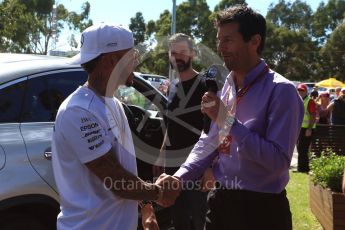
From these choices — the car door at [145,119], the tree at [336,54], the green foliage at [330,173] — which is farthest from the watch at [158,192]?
the tree at [336,54]

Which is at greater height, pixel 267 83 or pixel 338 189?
pixel 267 83

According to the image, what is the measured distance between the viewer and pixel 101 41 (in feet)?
7.49

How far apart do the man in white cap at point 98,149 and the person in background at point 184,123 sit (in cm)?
190

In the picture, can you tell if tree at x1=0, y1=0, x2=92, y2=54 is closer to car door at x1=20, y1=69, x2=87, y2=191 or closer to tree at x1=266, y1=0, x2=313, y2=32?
car door at x1=20, y1=69, x2=87, y2=191

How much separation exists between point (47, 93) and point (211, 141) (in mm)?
1522

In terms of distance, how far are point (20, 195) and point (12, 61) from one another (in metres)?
1.10

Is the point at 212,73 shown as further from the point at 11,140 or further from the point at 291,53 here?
the point at 291,53

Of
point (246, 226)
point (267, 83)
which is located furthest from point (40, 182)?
point (267, 83)

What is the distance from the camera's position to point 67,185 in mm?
2242

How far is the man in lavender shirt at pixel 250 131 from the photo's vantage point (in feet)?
7.68

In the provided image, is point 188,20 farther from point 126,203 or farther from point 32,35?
point 126,203

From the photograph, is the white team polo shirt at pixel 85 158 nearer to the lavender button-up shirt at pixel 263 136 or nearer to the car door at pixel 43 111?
the lavender button-up shirt at pixel 263 136

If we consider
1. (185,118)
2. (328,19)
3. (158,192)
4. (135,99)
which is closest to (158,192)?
(158,192)

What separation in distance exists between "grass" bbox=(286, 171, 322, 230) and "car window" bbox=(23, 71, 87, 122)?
11.0ft
